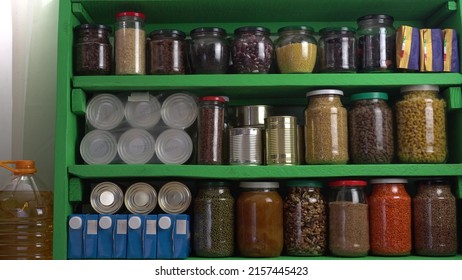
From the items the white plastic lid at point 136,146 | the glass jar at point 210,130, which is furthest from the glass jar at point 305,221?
the white plastic lid at point 136,146

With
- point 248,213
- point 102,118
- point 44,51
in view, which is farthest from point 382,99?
point 44,51

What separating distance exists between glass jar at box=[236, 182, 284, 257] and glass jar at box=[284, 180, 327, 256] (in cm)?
3

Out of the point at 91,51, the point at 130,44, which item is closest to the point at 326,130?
the point at 130,44

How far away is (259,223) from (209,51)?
570 mm

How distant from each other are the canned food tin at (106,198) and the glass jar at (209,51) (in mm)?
461

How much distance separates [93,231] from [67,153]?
0.84 feet

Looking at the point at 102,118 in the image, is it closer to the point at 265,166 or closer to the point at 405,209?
the point at 265,166

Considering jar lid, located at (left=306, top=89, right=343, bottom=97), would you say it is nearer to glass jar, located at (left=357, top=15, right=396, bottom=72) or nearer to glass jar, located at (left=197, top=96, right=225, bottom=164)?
glass jar, located at (left=357, top=15, right=396, bottom=72)

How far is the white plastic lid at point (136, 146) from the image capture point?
190 centimetres

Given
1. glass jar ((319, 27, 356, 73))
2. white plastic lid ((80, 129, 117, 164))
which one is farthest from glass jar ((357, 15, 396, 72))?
white plastic lid ((80, 129, 117, 164))

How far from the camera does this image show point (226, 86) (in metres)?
1.85

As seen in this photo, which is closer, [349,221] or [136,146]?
[349,221]

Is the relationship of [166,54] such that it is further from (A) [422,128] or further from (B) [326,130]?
(A) [422,128]

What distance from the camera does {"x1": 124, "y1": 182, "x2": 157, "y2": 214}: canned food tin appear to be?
6.11 feet
